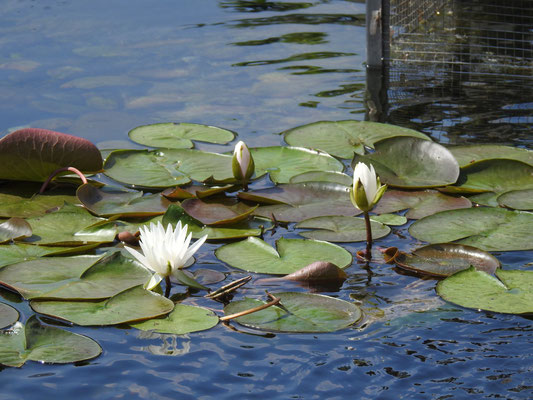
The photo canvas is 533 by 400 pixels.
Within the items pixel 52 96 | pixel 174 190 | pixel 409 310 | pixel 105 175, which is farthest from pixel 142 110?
pixel 409 310

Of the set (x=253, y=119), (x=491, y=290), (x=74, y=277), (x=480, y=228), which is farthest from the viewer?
(x=253, y=119)

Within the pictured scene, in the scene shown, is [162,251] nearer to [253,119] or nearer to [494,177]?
[494,177]

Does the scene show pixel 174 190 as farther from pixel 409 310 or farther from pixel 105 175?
pixel 409 310

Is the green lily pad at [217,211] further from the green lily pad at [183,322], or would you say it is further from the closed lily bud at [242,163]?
the green lily pad at [183,322]

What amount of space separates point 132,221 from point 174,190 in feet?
0.95

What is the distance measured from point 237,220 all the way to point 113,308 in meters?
0.84

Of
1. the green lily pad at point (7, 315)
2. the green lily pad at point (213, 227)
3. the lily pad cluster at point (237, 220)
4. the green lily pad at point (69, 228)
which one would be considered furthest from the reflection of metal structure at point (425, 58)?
the green lily pad at point (7, 315)

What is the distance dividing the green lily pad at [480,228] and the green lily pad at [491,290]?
27 centimetres

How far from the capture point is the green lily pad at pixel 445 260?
2.85 metres

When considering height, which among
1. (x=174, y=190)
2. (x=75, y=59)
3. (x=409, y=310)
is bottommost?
(x=409, y=310)

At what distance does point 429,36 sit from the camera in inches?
211

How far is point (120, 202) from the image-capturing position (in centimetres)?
345

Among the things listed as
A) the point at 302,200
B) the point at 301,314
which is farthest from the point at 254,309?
the point at 302,200

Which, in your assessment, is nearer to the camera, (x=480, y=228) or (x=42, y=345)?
(x=42, y=345)
